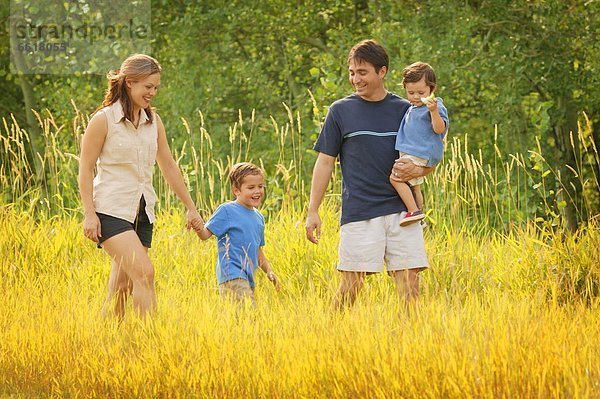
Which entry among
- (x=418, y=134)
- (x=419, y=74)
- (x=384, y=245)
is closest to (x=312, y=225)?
(x=384, y=245)

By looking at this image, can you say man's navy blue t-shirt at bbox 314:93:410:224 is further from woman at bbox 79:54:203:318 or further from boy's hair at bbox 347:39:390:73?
woman at bbox 79:54:203:318

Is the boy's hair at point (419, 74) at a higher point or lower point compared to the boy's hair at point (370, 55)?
lower

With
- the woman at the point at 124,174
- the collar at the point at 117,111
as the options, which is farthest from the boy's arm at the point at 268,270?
the collar at the point at 117,111

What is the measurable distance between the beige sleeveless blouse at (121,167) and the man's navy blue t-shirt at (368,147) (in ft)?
3.36

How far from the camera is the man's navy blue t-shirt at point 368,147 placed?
579 centimetres

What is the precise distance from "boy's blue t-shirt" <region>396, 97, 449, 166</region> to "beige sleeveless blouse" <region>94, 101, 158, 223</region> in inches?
54.9

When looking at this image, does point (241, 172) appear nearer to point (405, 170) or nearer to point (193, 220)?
point (193, 220)

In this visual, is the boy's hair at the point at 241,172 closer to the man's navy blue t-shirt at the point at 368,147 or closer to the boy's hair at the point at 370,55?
the man's navy blue t-shirt at the point at 368,147

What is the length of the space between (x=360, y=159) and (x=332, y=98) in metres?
6.37

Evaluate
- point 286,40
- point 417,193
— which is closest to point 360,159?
point 417,193

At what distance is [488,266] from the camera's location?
7.18m

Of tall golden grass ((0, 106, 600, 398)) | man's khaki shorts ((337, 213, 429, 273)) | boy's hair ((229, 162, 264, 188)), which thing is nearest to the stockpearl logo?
tall golden grass ((0, 106, 600, 398))

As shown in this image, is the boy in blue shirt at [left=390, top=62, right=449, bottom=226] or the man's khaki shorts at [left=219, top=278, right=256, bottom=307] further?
the man's khaki shorts at [left=219, top=278, right=256, bottom=307]

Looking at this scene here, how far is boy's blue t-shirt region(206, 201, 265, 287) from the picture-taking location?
20.4 ft
